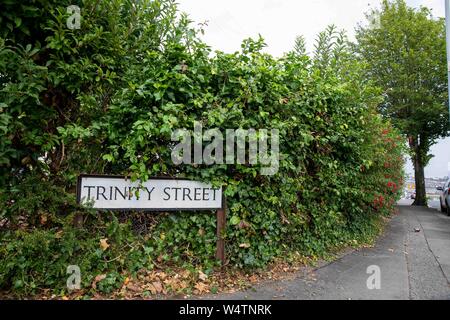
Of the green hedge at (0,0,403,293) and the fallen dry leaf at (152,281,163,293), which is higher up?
the green hedge at (0,0,403,293)

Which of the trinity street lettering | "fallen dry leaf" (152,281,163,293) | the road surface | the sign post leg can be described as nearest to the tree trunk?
the road surface

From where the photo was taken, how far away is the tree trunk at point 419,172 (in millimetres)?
18062

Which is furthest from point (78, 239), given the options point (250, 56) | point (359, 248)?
point (359, 248)

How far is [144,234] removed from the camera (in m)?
3.75

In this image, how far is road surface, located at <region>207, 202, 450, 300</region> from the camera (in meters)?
3.71

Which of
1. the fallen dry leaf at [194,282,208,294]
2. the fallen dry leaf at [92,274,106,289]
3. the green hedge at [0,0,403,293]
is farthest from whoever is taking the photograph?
the fallen dry leaf at [194,282,208,294]

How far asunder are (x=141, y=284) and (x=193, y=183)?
47.9 inches

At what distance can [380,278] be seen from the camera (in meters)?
4.33

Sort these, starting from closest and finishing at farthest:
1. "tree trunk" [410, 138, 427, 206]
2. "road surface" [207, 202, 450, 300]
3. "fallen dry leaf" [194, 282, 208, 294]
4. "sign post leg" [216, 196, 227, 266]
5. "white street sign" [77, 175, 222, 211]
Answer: "white street sign" [77, 175, 222, 211] < "fallen dry leaf" [194, 282, 208, 294] < "road surface" [207, 202, 450, 300] < "sign post leg" [216, 196, 227, 266] < "tree trunk" [410, 138, 427, 206]

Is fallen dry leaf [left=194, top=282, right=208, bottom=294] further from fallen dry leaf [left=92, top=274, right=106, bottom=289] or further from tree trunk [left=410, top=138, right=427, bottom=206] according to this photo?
tree trunk [left=410, top=138, right=427, bottom=206]

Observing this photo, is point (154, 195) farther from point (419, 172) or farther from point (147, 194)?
point (419, 172)

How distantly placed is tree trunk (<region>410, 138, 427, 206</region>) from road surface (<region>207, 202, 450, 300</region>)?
13.0 meters

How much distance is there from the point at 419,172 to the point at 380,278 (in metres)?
16.9

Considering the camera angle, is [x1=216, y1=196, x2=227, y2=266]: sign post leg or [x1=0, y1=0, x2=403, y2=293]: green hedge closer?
[x1=0, y1=0, x2=403, y2=293]: green hedge
